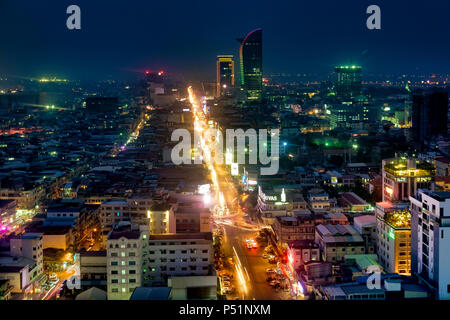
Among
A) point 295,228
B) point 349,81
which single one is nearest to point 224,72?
point 349,81

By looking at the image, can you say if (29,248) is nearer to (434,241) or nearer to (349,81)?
(434,241)

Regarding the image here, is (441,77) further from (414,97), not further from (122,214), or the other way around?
(122,214)

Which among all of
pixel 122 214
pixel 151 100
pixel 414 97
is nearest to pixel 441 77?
pixel 414 97

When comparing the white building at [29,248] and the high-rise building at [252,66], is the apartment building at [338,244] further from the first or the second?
the high-rise building at [252,66]

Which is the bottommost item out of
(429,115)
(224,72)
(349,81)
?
(429,115)

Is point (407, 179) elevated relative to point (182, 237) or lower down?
elevated

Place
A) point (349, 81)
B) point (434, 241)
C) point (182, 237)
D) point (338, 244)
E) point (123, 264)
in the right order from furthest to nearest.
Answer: point (349, 81) → point (338, 244) → point (182, 237) → point (123, 264) → point (434, 241)

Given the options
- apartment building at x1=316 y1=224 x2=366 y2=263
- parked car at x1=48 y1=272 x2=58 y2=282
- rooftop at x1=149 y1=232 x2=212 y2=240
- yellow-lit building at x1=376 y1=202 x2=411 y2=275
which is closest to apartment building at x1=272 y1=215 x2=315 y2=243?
apartment building at x1=316 y1=224 x2=366 y2=263
